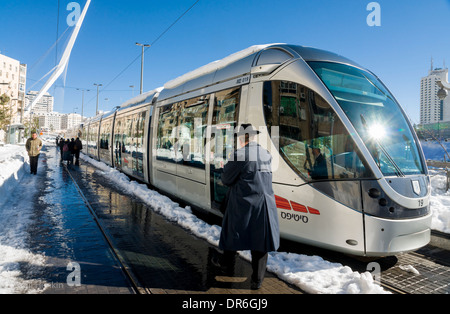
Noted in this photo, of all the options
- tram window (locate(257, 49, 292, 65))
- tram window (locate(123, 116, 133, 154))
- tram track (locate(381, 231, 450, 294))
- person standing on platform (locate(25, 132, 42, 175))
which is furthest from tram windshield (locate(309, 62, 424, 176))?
person standing on platform (locate(25, 132, 42, 175))

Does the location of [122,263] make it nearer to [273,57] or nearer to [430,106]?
[273,57]

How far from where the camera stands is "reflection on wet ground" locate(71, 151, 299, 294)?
3.49m

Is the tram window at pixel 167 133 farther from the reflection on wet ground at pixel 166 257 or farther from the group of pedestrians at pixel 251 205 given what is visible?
the group of pedestrians at pixel 251 205

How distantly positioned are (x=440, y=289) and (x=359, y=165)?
5.55 feet

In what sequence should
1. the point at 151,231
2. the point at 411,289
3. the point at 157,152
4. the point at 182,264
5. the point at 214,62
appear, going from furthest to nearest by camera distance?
the point at 157,152 → the point at 214,62 → the point at 151,231 → the point at 182,264 → the point at 411,289

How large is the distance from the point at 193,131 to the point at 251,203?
3.78m

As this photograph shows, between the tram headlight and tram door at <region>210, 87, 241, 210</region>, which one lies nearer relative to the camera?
the tram headlight

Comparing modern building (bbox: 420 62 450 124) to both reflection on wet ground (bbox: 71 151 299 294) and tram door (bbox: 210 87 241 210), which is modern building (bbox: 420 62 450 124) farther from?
reflection on wet ground (bbox: 71 151 299 294)

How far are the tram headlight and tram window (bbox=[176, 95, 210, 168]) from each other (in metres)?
3.21

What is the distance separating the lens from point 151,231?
5.58m

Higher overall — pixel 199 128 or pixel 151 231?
pixel 199 128
